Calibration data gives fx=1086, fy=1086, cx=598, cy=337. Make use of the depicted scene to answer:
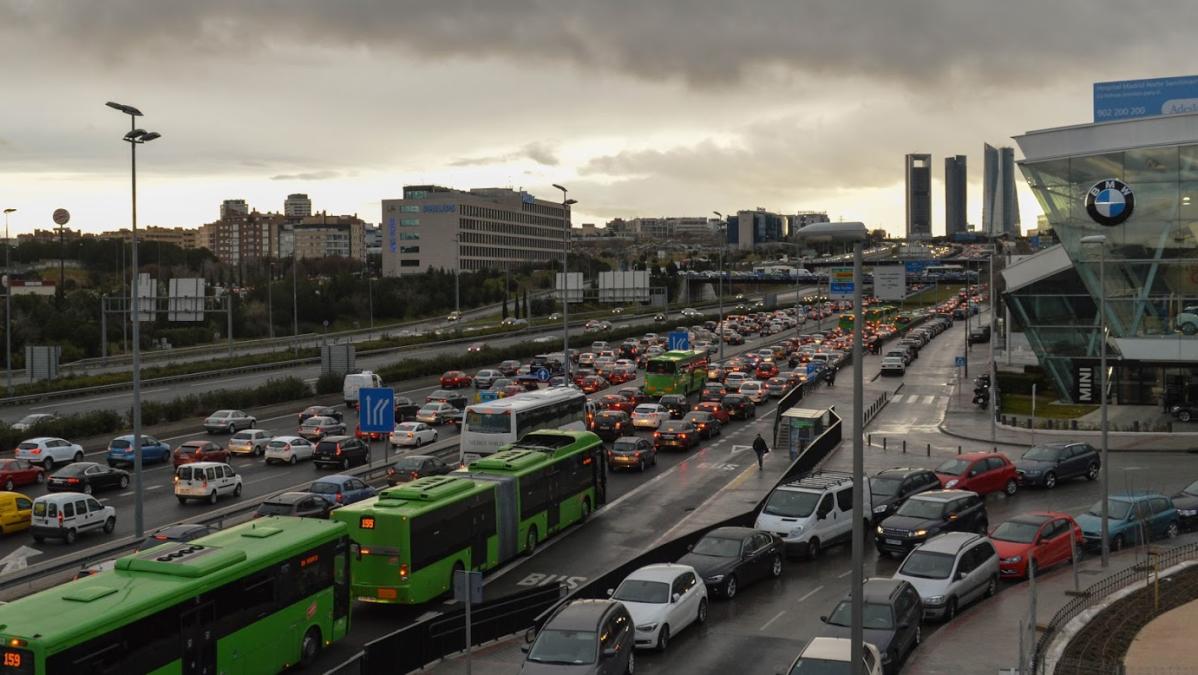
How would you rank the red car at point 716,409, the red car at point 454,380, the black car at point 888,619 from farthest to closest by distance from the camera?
the red car at point 454,380, the red car at point 716,409, the black car at point 888,619

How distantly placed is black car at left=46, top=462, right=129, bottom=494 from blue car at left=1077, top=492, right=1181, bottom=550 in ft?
102

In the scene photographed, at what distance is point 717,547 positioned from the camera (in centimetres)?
2383

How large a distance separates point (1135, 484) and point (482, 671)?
87.6 ft

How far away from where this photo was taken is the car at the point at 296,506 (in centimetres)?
2816

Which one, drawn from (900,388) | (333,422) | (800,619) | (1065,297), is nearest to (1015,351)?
(900,388)

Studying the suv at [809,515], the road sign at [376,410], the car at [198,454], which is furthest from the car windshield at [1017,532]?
the car at [198,454]

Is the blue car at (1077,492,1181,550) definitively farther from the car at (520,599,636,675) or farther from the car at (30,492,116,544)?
the car at (30,492,116,544)

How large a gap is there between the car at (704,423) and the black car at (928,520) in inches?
787

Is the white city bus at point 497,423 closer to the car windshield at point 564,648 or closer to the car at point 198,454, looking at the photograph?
the car at point 198,454

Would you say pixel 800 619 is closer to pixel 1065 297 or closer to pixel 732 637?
pixel 732 637

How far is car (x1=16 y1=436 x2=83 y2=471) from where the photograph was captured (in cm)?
4188

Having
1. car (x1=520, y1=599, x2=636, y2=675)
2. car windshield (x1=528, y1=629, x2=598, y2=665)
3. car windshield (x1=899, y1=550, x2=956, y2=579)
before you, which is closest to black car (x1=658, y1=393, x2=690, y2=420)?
car windshield (x1=899, y1=550, x2=956, y2=579)

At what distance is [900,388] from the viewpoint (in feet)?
228

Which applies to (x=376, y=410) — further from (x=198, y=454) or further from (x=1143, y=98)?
(x=1143, y=98)
